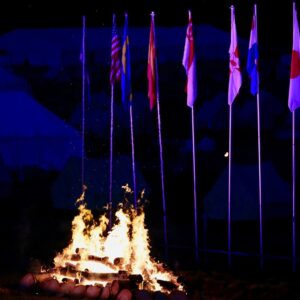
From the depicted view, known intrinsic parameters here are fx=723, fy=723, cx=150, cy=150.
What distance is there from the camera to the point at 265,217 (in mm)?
19609

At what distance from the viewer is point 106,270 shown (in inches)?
463

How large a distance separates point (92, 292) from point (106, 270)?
1.05 metres

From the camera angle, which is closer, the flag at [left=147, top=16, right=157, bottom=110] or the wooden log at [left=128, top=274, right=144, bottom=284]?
the wooden log at [left=128, top=274, right=144, bottom=284]

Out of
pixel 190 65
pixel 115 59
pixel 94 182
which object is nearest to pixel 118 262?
pixel 190 65

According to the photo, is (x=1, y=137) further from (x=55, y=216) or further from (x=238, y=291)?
(x=238, y=291)

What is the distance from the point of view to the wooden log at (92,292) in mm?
10694

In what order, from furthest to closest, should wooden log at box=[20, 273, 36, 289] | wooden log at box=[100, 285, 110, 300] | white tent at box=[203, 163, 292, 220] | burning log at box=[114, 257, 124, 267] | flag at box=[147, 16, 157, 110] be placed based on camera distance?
white tent at box=[203, 163, 292, 220]
flag at box=[147, 16, 157, 110]
burning log at box=[114, 257, 124, 267]
wooden log at box=[20, 273, 36, 289]
wooden log at box=[100, 285, 110, 300]

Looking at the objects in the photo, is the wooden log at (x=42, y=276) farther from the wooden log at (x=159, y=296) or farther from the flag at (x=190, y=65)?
the flag at (x=190, y=65)

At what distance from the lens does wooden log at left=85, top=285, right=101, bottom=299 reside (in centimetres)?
1069

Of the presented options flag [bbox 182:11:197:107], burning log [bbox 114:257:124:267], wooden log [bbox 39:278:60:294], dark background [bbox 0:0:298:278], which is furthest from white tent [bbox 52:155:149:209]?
wooden log [bbox 39:278:60:294]

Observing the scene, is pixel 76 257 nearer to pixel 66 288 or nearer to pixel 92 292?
pixel 66 288

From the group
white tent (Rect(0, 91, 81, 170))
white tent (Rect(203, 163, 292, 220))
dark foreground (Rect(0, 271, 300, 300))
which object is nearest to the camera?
dark foreground (Rect(0, 271, 300, 300))

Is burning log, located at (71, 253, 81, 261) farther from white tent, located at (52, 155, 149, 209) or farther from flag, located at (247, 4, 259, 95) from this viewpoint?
white tent, located at (52, 155, 149, 209)

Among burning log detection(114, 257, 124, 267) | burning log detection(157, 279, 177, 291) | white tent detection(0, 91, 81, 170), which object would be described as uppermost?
white tent detection(0, 91, 81, 170)
